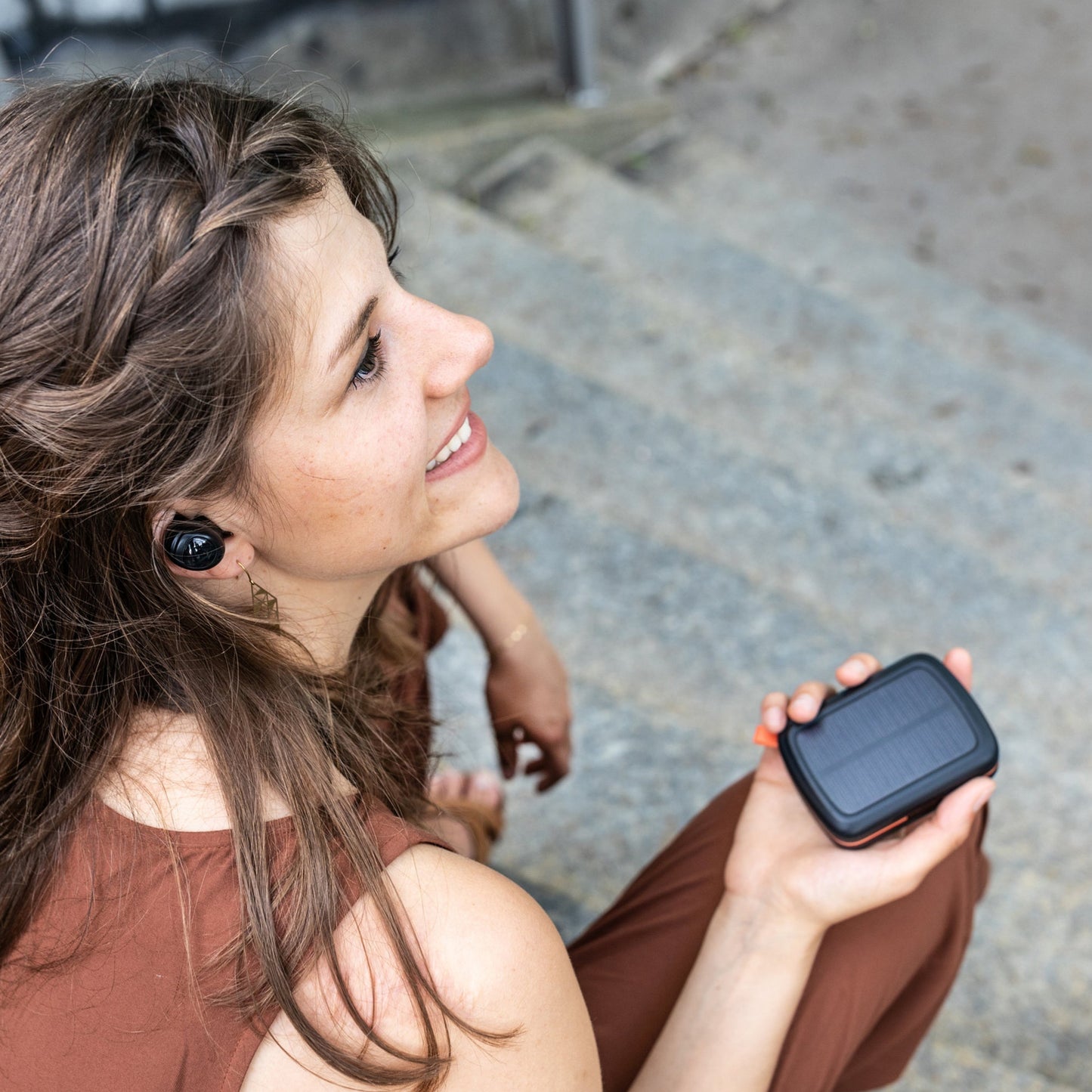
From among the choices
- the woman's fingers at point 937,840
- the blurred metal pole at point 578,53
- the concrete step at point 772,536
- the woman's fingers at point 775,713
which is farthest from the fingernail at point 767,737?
the blurred metal pole at point 578,53

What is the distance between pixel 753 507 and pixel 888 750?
155cm

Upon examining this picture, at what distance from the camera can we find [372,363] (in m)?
1.44

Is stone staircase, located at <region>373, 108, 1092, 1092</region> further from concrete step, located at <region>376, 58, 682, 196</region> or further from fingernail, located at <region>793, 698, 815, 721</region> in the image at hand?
fingernail, located at <region>793, 698, 815, 721</region>

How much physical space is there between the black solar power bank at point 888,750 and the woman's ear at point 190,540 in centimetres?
86

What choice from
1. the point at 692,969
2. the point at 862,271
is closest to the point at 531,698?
the point at 692,969

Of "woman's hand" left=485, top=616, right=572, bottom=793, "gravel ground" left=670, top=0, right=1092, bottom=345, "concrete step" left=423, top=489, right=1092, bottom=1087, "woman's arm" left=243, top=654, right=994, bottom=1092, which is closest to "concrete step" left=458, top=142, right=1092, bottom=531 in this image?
"concrete step" left=423, top=489, right=1092, bottom=1087

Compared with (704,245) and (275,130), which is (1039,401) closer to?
(704,245)

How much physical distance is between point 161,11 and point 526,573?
92.1 inches

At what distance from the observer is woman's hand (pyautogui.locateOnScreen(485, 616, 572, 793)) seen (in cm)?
217

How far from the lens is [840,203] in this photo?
5.29 metres

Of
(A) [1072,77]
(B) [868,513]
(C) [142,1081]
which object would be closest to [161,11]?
(B) [868,513]

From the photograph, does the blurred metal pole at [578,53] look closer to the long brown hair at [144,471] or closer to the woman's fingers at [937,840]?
the long brown hair at [144,471]

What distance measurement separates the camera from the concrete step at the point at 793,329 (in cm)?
364

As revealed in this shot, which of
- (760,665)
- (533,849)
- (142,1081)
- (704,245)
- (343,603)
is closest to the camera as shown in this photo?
(142,1081)
